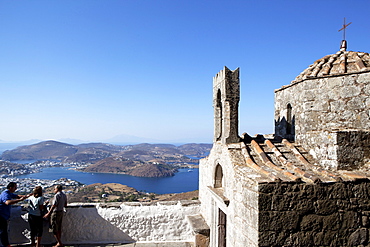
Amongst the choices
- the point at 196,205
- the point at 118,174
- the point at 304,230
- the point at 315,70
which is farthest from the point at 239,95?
the point at 118,174

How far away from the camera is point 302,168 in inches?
162

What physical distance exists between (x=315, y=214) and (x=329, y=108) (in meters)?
2.73

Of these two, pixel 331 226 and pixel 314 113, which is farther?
pixel 314 113

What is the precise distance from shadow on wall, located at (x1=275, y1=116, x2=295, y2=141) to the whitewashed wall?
3.39 meters

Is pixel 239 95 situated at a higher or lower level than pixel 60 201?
higher

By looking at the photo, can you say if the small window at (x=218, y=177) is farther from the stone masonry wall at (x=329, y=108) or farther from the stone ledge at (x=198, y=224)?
the stone masonry wall at (x=329, y=108)

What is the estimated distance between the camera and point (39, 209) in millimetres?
5207

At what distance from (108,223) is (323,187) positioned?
5117 millimetres

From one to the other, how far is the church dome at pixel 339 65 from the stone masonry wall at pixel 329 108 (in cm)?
16

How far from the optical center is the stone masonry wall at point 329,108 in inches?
193

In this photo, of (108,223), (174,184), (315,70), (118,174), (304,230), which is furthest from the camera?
(118,174)

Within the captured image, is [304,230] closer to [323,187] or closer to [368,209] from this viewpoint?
[323,187]

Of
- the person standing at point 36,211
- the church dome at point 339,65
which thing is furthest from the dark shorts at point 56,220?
the church dome at point 339,65

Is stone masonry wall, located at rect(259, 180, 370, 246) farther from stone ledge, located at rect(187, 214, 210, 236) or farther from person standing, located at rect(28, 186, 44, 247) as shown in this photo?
person standing, located at rect(28, 186, 44, 247)
